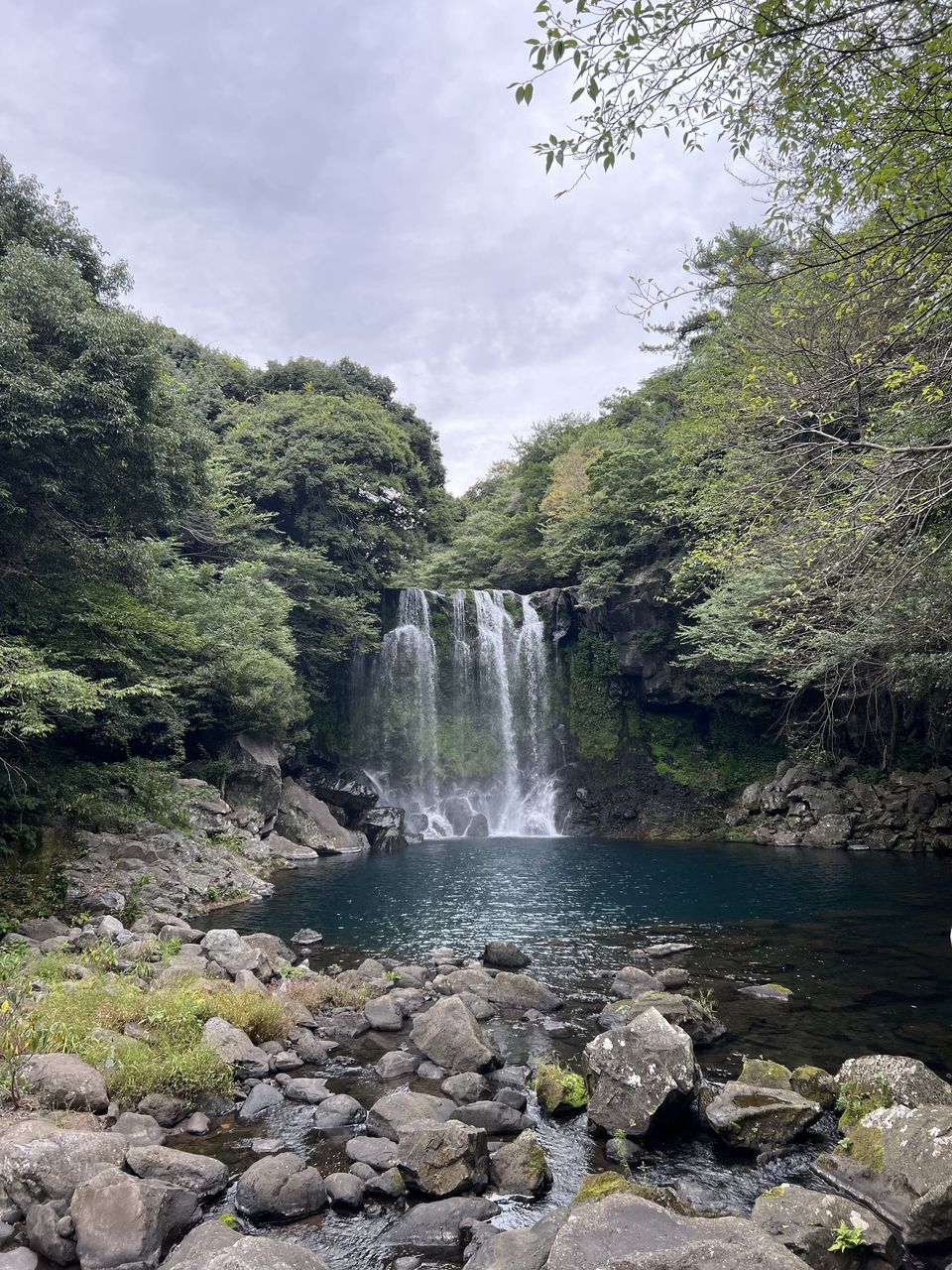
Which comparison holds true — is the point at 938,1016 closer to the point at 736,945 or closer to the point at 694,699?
the point at 736,945

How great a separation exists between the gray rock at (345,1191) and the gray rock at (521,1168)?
1.00 meters

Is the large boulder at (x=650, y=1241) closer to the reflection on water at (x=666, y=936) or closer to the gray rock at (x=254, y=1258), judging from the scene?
the reflection on water at (x=666, y=936)

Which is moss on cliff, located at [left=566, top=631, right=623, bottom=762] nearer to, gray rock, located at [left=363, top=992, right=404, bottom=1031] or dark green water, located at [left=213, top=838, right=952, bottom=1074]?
dark green water, located at [left=213, top=838, right=952, bottom=1074]

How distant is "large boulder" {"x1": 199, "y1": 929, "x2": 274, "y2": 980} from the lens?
10164mm

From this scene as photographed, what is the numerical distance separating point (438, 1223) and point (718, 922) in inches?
423

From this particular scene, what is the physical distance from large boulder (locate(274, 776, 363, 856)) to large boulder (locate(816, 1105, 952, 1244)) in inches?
848

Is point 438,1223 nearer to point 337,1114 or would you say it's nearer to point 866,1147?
point 337,1114

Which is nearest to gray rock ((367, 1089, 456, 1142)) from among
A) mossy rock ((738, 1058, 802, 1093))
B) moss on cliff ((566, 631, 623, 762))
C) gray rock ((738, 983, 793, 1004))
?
mossy rock ((738, 1058, 802, 1093))

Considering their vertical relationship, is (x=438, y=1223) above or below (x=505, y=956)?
above

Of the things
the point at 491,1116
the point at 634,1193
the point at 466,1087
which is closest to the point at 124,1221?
the point at 491,1116

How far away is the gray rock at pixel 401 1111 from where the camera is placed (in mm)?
6172

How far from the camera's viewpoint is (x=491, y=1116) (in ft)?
20.7

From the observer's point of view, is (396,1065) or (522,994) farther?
(522,994)

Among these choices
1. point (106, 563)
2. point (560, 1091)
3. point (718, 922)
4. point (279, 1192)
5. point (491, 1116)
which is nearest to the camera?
point (279, 1192)
